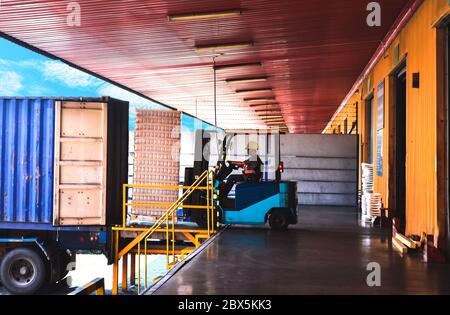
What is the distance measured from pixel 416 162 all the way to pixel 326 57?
6.79 m

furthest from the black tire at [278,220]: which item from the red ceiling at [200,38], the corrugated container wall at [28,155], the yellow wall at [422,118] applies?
the corrugated container wall at [28,155]

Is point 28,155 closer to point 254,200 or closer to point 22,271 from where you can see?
point 22,271

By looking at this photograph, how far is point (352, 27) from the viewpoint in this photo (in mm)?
12703

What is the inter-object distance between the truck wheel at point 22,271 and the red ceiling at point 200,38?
200 inches

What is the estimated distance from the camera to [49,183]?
11.1 m

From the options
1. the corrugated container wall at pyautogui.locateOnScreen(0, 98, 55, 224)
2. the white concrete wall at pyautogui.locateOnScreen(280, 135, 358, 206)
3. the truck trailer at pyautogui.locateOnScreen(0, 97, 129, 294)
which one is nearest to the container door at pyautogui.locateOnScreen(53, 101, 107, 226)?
the truck trailer at pyautogui.locateOnScreen(0, 97, 129, 294)

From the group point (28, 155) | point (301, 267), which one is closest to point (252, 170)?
point (301, 267)

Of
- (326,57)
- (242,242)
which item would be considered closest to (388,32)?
(326,57)

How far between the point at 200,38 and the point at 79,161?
15.1 feet

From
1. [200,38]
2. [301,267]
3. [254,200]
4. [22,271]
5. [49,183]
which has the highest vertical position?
[200,38]

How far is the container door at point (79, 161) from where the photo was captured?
36.0 ft

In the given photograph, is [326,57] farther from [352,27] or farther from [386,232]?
[386,232]

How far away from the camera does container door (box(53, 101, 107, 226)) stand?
11.0m

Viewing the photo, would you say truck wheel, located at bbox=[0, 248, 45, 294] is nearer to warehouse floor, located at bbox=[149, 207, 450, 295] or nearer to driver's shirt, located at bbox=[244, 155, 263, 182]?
warehouse floor, located at bbox=[149, 207, 450, 295]
